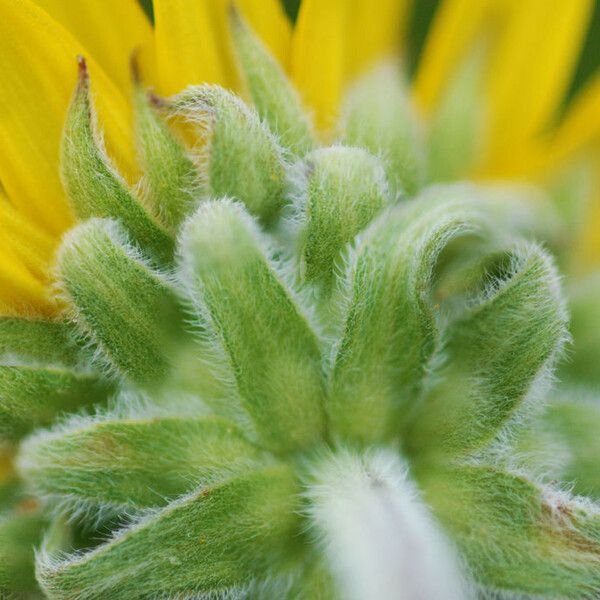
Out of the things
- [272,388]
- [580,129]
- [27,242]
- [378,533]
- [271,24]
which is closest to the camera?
[378,533]

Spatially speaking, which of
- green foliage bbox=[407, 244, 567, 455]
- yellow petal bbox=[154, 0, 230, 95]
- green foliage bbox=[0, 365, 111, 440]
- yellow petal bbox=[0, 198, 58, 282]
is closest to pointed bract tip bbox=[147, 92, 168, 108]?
yellow petal bbox=[154, 0, 230, 95]

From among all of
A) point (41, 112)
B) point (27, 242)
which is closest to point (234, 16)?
point (41, 112)

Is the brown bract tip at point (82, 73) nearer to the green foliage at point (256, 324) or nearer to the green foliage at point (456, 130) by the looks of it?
the green foliage at point (256, 324)

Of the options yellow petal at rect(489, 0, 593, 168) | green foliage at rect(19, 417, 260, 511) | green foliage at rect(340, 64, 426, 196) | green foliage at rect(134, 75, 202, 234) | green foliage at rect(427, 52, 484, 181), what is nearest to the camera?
green foliage at rect(19, 417, 260, 511)

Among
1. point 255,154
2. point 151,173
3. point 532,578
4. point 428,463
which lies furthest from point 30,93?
point 532,578

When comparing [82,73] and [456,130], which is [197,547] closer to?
[82,73]

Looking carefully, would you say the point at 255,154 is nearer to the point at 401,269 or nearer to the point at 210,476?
the point at 401,269

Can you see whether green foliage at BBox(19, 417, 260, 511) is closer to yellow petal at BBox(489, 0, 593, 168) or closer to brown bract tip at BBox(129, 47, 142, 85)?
brown bract tip at BBox(129, 47, 142, 85)
